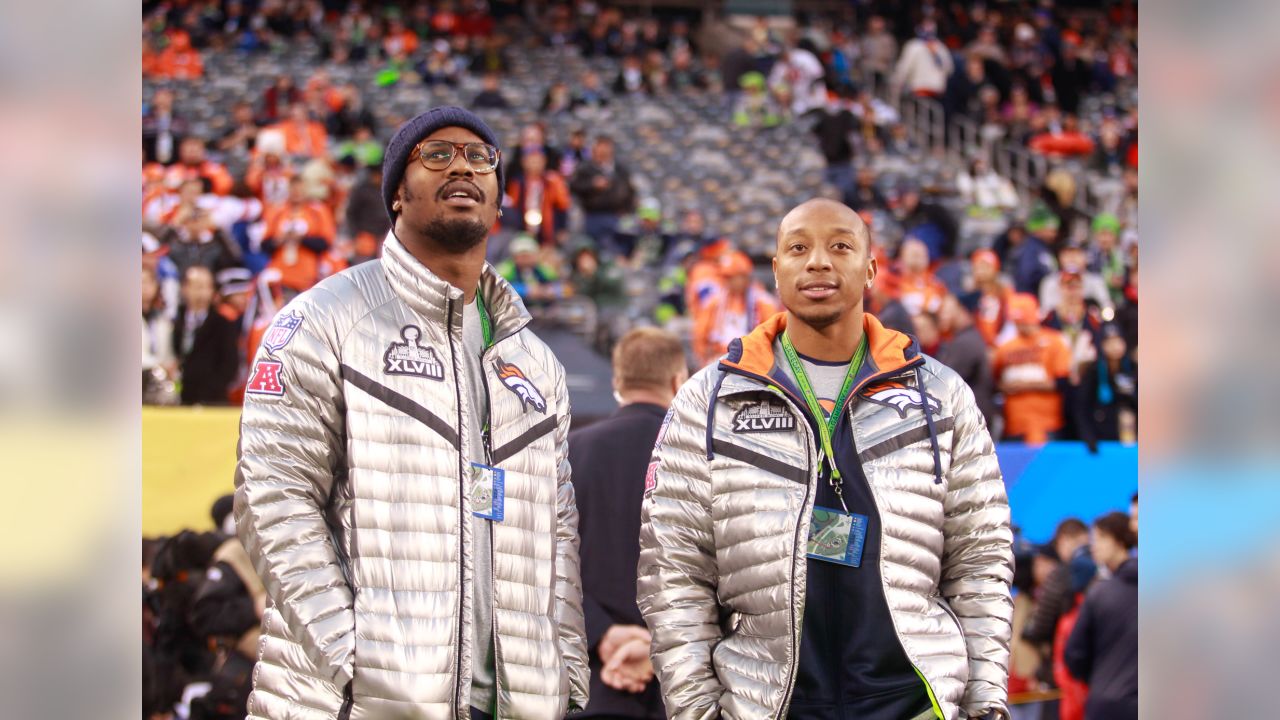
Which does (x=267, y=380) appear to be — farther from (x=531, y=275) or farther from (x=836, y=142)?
(x=836, y=142)

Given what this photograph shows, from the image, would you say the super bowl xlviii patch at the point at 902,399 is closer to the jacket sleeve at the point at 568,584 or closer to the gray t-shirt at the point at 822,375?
the gray t-shirt at the point at 822,375

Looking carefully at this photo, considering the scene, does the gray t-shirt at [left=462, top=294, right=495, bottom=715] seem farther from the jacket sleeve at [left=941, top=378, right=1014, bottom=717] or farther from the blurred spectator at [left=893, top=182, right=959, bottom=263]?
the blurred spectator at [left=893, top=182, right=959, bottom=263]

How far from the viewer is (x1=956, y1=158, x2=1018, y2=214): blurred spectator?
668 inches

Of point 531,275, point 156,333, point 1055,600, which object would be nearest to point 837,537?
point 1055,600

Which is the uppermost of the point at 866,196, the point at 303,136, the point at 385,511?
the point at 303,136

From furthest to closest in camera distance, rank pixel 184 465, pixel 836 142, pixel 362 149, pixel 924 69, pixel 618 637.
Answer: pixel 924 69 < pixel 836 142 < pixel 362 149 < pixel 184 465 < pixel 618 637

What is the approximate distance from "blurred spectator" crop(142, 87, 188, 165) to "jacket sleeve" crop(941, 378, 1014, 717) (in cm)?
1261

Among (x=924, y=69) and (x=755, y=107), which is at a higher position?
(x=924, y=69)

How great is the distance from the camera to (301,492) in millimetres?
2467

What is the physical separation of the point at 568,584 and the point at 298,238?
865 centimetres

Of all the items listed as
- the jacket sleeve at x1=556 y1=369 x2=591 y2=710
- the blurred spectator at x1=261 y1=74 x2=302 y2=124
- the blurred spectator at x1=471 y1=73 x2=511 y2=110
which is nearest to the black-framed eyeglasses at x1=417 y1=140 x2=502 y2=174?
the jacket sleeve at x1=556 y1=369 x2=591 y2=710
